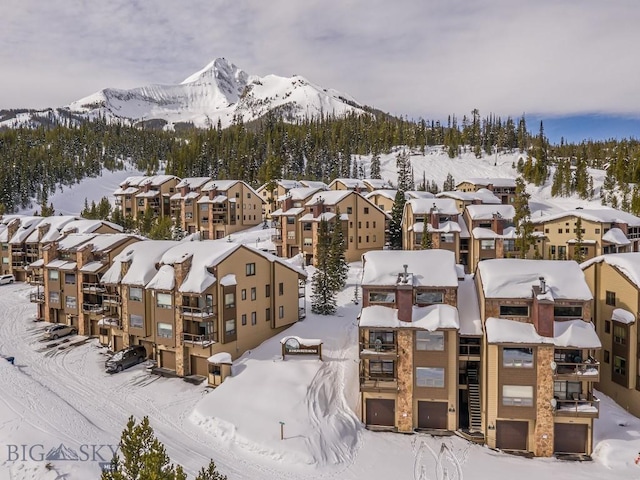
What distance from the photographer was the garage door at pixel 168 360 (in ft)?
115

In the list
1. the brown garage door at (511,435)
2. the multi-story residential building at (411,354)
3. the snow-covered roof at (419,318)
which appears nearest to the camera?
the brown garage door at (511,435)

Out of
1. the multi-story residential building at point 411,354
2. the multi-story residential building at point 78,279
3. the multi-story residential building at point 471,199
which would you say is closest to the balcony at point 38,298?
the multi-story residential building at point 78,279

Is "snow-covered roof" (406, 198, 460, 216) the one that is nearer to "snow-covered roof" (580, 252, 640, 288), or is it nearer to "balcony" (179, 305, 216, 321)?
"snow-covered roof" (580, 252, 640, 288)

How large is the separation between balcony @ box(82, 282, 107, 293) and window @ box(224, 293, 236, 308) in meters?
15.5

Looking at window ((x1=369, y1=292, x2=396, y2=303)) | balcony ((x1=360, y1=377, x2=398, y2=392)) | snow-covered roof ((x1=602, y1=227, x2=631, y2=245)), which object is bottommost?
balcony ((x1=360, y1=377, x2=398, y2=392))

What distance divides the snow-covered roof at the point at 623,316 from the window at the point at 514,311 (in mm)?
7824

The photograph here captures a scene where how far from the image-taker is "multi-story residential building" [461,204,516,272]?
54750 millimetres

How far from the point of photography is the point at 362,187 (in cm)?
9000

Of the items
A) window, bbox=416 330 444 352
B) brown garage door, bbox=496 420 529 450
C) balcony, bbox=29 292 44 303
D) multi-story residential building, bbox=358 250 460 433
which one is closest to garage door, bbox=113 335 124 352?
balcony, bbox=29 292 44 303

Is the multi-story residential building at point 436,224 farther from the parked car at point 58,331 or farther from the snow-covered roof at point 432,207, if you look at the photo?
the parked car at point 58,331

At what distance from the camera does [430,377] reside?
92.4 ft

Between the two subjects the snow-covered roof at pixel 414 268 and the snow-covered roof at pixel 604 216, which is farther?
the snow-covered roof at pixel 604 216

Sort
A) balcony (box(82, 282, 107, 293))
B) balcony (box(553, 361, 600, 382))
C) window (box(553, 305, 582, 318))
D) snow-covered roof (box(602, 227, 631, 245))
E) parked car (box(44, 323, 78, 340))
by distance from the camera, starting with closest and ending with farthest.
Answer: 1. balcony (box(553, 361, 600, 382))
2. window (box(553, 305, 582, 318))
3. parked car (box(44, 323, 78, 340))
4. balcony (box(82, 282, 107, 293))
5. snow-covered roof (box(602, 227, 631, 245))

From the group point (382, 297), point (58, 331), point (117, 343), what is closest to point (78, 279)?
point (58, 331)
